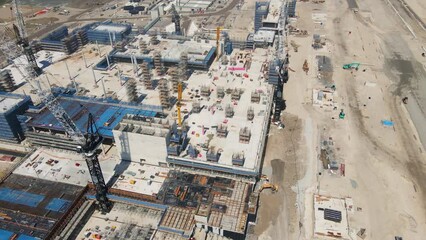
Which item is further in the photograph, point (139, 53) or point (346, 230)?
point (139, 53)

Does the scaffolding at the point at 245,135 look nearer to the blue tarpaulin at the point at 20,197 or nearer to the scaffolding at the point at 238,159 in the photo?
the scaffolding at the point at 238,159

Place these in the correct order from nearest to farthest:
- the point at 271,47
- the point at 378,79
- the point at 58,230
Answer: the point at 58,230
the point at 378,79
the point at 271,47

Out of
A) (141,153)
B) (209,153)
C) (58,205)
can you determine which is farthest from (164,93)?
(58,205)

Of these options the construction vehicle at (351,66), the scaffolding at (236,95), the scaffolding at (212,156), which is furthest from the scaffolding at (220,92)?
the construction vehicle at (351,66)

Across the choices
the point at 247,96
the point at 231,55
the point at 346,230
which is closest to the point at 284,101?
the point at 247,96

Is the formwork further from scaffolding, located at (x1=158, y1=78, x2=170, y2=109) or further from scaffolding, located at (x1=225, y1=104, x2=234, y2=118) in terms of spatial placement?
scaffolding, located at (x1=225, y1=104, x2=234, y2=118)

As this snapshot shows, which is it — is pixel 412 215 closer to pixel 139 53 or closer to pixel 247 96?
pixel 247 96

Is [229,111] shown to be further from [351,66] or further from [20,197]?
[351,66]
